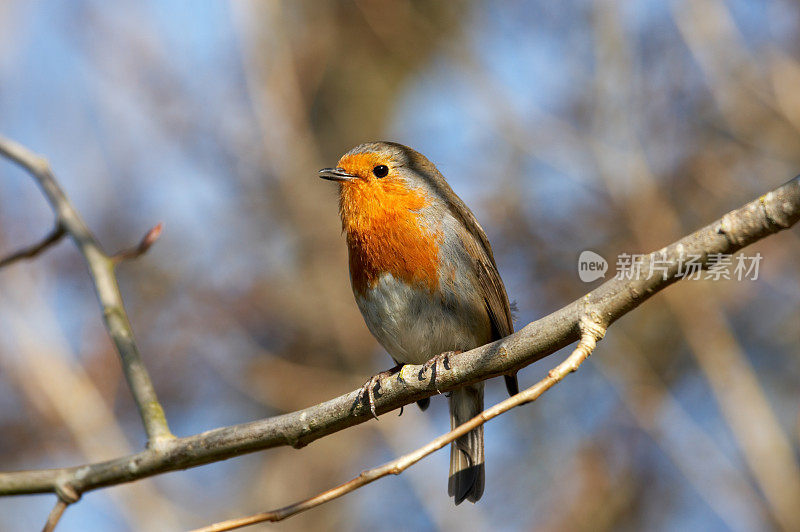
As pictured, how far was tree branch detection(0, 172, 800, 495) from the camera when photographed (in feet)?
7.01

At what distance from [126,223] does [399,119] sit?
3276 mm

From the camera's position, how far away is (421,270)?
12.2 feet

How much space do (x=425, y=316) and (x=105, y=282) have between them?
1410 millimetres

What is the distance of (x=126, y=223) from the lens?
7.41 metres

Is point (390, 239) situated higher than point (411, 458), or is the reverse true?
point (390, 239)

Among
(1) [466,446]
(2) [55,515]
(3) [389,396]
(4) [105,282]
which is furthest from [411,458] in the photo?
(1) [466,446]

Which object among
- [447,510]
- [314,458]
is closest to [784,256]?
[447,510]

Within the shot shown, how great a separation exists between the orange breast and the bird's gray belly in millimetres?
50

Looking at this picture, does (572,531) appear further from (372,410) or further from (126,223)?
(126,223)

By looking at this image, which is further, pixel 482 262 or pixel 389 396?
pixel 482 262

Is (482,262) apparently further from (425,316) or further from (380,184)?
(380,184)

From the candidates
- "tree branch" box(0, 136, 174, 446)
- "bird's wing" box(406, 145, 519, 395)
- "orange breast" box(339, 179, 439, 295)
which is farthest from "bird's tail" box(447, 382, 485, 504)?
"tree branch" box(0, 136, 174, 446)

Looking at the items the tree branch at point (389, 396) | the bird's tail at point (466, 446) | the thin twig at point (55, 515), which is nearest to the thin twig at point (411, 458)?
the tree branch at point (389, 396)

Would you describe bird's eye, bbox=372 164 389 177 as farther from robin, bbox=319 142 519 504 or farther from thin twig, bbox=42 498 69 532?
thin twig, bbox=42 498 69 532
